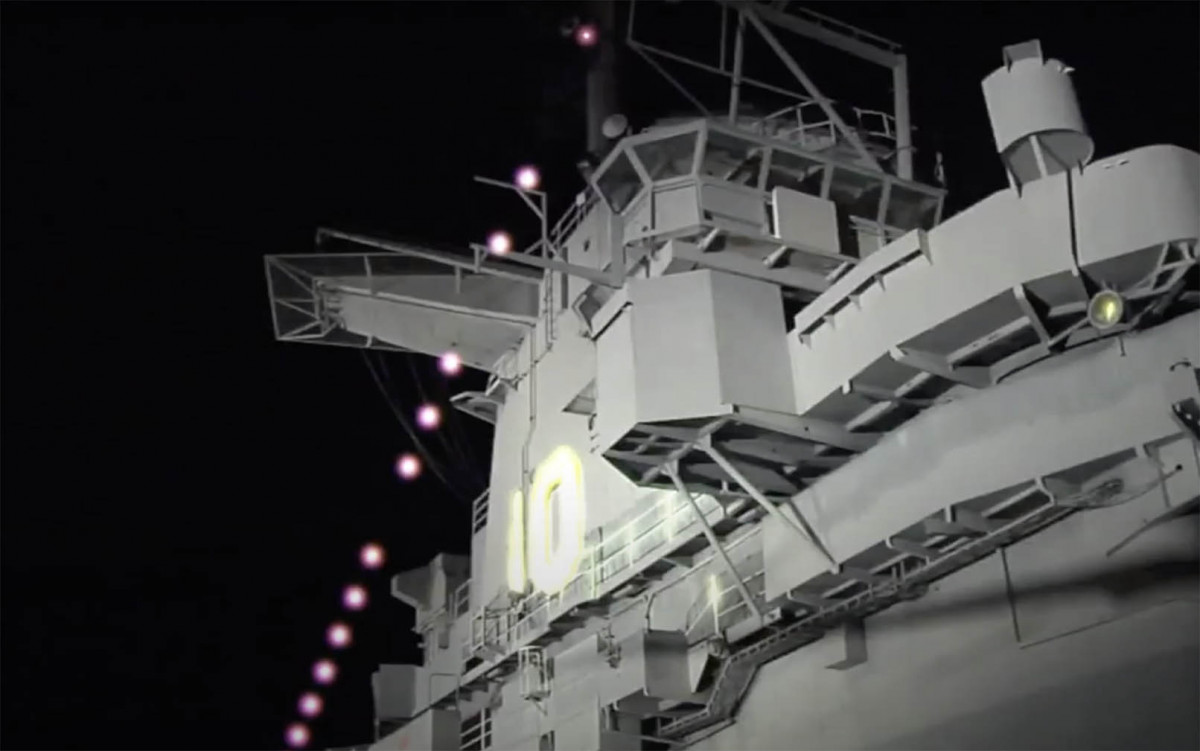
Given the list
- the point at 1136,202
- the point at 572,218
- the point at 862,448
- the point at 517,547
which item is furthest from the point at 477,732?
the point at 1136,202

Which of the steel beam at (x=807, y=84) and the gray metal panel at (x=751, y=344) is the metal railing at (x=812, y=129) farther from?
the gray metal panel at (x=751, y=344)

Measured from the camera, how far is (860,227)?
569 inches

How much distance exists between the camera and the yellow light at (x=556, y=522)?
51.2ft

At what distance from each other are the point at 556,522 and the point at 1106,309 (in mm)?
8985

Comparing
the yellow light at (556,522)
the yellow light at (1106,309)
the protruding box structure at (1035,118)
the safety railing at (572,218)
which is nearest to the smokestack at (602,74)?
the safety railing at (572,218)

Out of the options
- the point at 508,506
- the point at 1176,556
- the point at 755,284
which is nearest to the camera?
the point at 1176,556

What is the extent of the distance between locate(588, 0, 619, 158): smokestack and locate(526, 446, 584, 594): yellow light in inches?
181

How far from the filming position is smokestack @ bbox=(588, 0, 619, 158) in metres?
17.8

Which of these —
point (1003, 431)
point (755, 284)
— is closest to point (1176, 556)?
point (1003, 431)

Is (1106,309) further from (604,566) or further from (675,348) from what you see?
(604,566)

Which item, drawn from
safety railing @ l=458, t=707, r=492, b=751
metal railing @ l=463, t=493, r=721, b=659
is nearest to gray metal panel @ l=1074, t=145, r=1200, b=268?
metal railing @ l=463, t=493, r=721, b=659

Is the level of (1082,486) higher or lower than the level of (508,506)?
lower

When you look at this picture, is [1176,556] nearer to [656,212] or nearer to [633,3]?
[656,212]

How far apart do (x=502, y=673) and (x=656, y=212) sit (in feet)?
23.3
